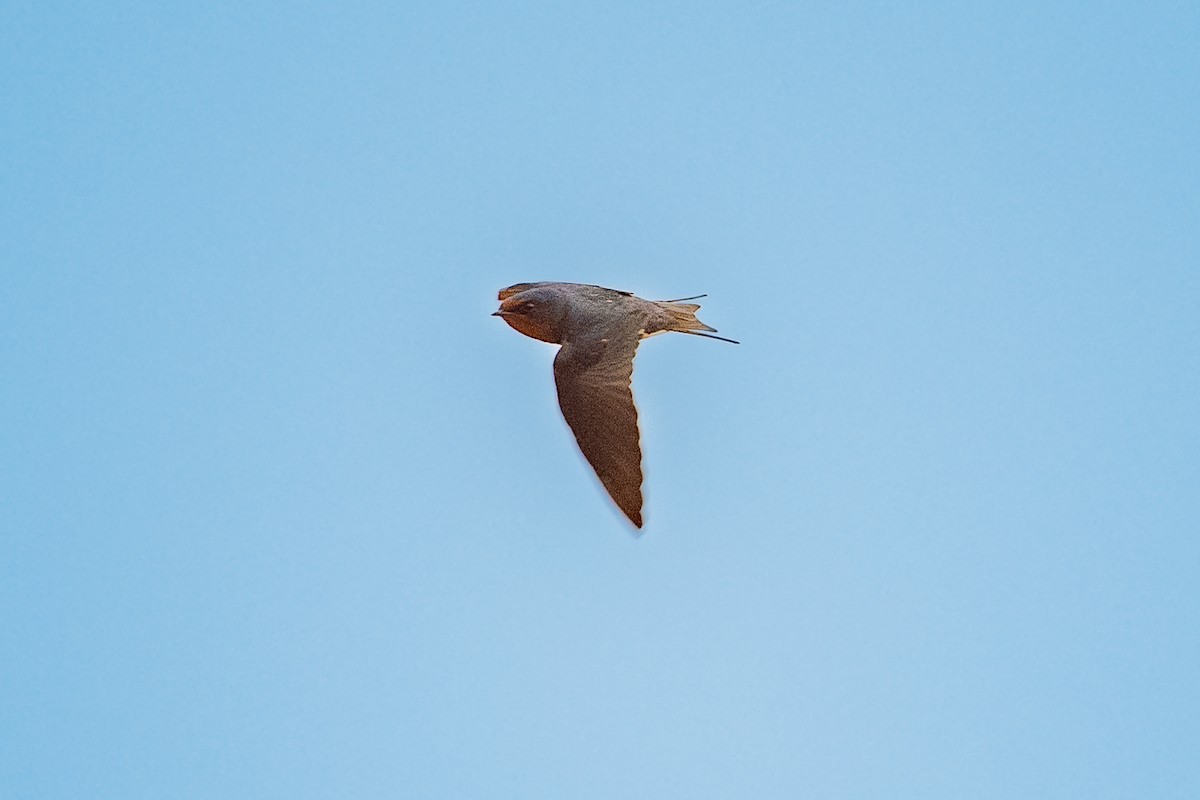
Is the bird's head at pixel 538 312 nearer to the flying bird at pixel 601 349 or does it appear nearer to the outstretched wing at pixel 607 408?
the flying bird at pixel 601 349

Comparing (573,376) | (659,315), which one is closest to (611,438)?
(573,376)

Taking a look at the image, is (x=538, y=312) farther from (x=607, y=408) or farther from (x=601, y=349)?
(x=607, y=408)

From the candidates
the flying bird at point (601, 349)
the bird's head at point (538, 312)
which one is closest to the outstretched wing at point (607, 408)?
the flying bird at point (601, 349)

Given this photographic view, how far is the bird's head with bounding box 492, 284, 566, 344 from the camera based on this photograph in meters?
10.1

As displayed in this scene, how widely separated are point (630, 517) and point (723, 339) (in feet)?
5.14

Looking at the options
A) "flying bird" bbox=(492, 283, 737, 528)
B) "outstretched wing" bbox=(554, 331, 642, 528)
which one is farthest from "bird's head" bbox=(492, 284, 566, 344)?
"outstretched wing" bbox=(554, 331, 642, 528)

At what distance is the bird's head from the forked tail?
807 millimetres

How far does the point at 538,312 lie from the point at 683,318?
43.6 inches

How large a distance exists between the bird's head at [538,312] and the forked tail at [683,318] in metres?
0.81

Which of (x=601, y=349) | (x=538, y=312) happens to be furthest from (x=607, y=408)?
(x=538, y=312)

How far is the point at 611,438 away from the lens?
9.25 meters

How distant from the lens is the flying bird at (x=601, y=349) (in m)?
9.14

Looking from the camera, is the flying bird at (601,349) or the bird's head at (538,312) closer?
the flying bird at (601,349)

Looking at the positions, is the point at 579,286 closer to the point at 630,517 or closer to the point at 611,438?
the point at 611,438
